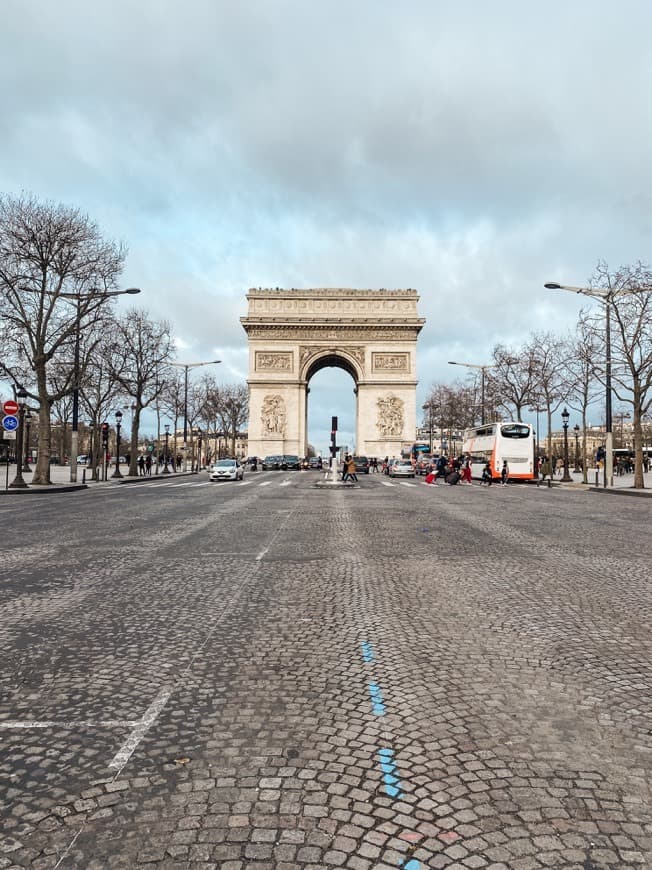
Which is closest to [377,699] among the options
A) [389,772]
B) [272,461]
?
[389,772]

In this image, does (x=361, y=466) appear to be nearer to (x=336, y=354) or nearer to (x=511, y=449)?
(x=336, y=354)

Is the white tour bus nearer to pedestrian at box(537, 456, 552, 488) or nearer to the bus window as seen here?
the bus window

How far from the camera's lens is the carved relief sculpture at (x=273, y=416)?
213ft

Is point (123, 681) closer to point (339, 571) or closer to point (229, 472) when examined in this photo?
point (339, 571)

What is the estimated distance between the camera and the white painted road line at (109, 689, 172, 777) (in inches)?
115

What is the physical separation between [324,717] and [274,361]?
62916mm

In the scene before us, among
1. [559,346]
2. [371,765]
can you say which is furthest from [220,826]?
[559,346]

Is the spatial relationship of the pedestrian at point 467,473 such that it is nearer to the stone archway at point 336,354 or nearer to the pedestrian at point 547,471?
the pedestrian at point 547,471

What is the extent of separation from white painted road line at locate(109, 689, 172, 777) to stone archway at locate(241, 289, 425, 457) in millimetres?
61194

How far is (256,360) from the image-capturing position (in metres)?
65.4

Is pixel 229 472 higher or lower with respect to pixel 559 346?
lower

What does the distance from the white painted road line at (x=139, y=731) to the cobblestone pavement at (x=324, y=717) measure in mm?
14

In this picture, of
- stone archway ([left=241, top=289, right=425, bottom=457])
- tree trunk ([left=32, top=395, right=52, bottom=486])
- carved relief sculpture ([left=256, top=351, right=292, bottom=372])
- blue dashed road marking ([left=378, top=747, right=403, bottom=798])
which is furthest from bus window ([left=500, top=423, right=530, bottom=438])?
blue dashed road marking ([left=378, top=747, right=403, bottom=798])

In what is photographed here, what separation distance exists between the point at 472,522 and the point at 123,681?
11.0 m
